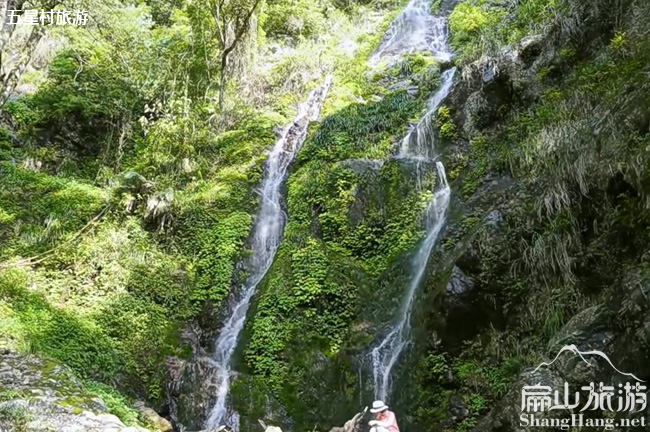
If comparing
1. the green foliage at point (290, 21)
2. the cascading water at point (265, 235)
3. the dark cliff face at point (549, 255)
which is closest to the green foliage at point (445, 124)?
the dark cliff face at point (549, 255)

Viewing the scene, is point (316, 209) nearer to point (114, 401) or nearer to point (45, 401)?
point (114, 401)

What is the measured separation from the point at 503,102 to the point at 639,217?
6188mm

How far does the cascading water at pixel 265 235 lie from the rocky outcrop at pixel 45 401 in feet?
9.27

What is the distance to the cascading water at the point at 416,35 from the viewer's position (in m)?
19.4

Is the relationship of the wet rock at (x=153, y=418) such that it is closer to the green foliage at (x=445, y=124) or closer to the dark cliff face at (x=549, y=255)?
the dark cliff face at (x=549, y=255)

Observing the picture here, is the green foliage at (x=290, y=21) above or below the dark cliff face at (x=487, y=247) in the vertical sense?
above

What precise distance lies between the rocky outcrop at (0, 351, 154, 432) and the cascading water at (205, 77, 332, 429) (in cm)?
283

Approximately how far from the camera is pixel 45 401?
19.2 ft

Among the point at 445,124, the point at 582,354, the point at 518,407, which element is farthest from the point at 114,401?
the point at 445,124

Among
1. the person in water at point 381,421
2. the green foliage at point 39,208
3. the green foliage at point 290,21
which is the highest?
the green foliage at point 290,21

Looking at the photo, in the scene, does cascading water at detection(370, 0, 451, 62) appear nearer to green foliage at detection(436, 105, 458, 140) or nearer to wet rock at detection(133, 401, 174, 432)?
green foliage at detection(436, 105, 458, 140)

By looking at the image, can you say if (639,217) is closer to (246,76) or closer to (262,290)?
(262,290)

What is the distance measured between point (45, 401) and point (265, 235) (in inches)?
267

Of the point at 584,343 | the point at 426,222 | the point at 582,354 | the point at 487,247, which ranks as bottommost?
the point at 582,354
